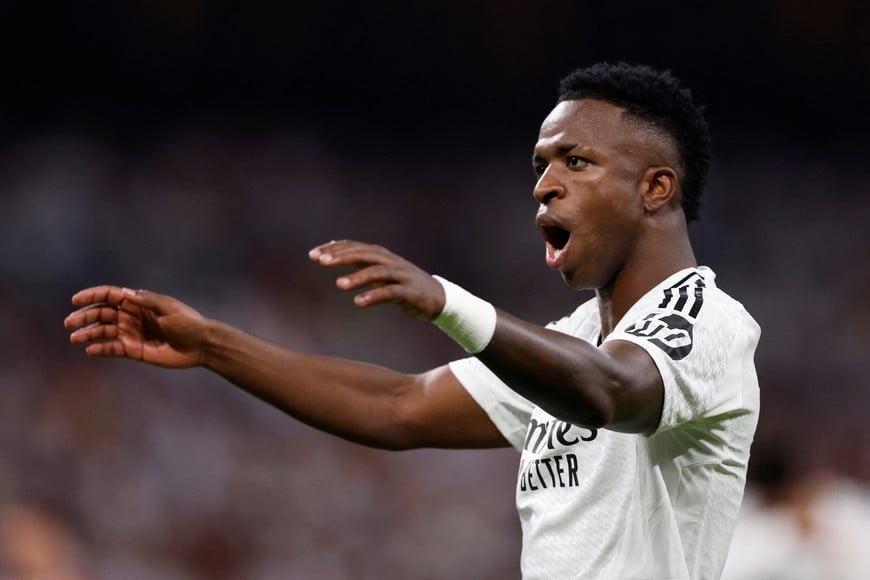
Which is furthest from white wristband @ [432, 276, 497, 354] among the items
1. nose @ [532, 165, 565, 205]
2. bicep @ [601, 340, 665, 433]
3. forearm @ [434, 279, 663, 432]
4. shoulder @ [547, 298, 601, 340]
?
shoulder @ [547, 298, 601, 340]

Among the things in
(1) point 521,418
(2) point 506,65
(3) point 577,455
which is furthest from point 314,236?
(3) point 577,455

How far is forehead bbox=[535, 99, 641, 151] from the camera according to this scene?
2.52 meters

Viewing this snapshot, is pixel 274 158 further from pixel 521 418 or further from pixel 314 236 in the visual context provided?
pixel 521 418

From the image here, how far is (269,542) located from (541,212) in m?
2.81

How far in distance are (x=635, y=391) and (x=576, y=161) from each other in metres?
0.75

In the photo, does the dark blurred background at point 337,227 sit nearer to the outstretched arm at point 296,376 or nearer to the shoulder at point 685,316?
the outstretched arm at point 296,376

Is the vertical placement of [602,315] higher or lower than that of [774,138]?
lower

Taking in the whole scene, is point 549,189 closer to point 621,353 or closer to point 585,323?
point 585,323

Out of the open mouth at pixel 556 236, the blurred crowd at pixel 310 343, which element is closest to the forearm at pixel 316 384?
the open mouth at pixel 556 236

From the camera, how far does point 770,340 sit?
5.37 meters

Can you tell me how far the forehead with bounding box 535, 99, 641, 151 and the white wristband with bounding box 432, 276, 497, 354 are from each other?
0.84 m

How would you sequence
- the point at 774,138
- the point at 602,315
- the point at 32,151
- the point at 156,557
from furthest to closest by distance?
the point at 774,138 < the point at 32,151 < the point at 156,557 < the point at 602,315

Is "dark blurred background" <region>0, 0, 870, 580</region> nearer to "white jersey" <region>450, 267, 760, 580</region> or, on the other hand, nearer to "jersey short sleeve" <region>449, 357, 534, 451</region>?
"jersey short sleeve" <region>449, 357, 534, 451</region>

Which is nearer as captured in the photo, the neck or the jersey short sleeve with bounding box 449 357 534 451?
the neck
